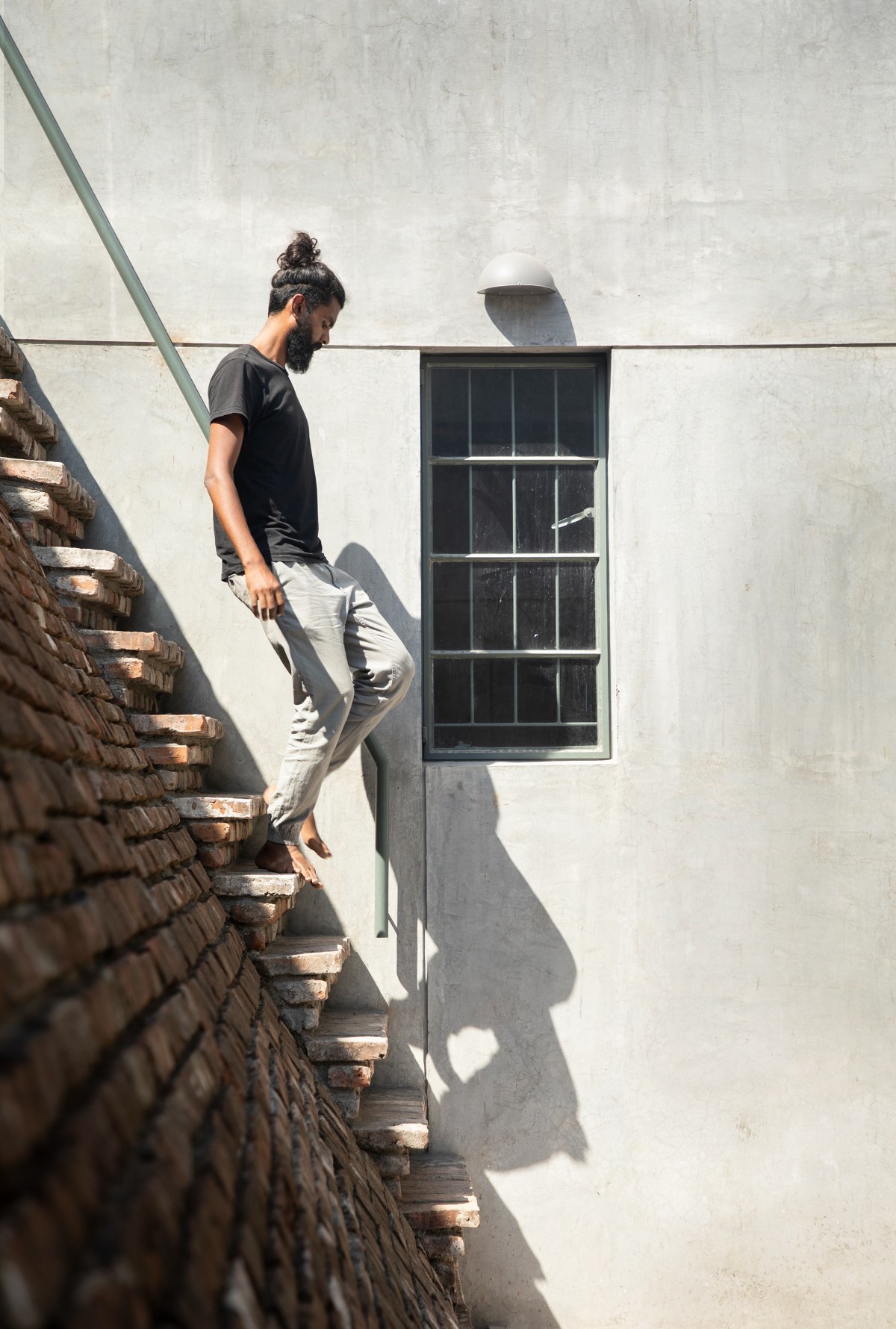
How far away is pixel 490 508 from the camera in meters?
4.43

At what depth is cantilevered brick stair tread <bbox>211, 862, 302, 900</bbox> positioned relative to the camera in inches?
135

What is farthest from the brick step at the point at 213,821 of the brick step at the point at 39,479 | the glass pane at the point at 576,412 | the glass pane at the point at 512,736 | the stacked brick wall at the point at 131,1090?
the glass pane at the point at 576,412

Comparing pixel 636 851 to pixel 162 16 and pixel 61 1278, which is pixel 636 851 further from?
pixel 162 16

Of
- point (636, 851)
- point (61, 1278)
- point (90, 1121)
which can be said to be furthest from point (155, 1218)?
point (636, 851)

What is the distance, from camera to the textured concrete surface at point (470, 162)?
13.8ft

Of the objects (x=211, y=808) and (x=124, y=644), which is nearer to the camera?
(x=211, y=808)

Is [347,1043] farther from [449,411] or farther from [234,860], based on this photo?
[449,411]

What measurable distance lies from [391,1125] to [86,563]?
223cm

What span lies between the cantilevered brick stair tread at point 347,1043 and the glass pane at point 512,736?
117cm

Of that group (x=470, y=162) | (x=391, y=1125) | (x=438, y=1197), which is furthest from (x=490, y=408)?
(x=438, y=1197)

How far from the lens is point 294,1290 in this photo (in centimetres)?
165

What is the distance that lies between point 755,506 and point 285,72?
Answer: 103 inches

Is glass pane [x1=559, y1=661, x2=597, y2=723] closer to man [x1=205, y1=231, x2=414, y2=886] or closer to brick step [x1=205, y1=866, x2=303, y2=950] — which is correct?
man [x1=205, y1=231, x2=414, y2=886]

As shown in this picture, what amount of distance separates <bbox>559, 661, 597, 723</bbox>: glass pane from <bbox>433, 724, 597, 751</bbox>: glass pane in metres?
0.04
